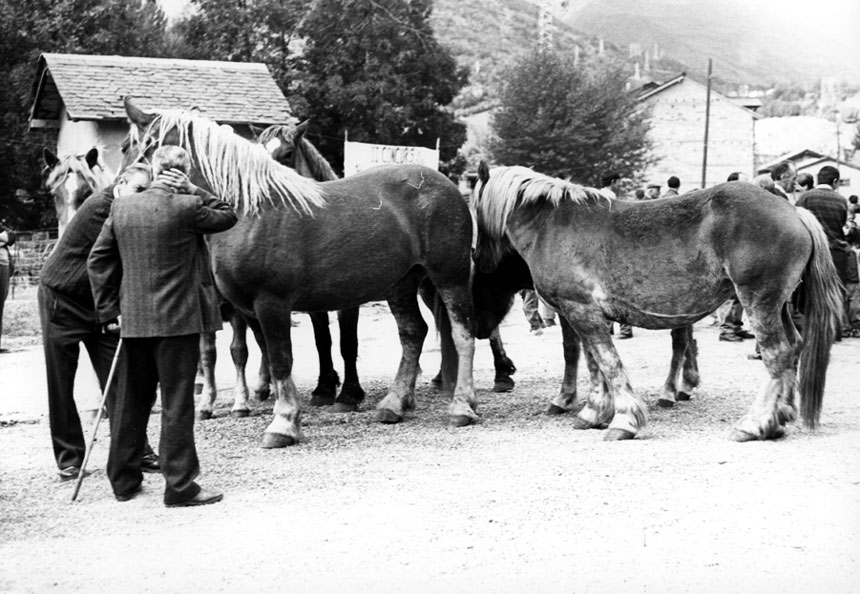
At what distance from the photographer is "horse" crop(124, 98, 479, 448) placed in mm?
7355

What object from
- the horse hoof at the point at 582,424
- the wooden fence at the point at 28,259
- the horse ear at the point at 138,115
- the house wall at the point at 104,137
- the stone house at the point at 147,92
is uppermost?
the stone house at the point at 147,92

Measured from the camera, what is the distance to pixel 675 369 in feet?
29.0

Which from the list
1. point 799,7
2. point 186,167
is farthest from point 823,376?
point 186,167

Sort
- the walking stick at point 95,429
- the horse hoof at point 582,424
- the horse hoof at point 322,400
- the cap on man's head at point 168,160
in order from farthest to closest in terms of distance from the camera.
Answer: the horse hoof at point 322,400, the horse hoof at point 582,424, the cap on man's head at point 168,160, the walking stick at point 95,429

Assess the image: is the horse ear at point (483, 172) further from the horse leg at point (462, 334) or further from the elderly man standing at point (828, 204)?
the elderly man standing at point (828, 204)

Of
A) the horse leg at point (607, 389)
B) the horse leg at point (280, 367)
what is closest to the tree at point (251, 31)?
the horse leg at point (280, 367)

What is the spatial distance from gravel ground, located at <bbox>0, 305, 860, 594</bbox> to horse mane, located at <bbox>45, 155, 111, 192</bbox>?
2.16 m

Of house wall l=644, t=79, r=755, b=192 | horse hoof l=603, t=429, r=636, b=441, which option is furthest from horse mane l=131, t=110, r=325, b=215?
house wall l=644, t=79, r=755, b=192

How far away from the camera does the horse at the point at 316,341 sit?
9180mm

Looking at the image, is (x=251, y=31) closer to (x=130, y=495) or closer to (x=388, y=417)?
(x=388, y=417)

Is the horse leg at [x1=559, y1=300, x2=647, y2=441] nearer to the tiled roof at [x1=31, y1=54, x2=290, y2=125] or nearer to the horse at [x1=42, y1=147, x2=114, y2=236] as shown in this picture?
the horse at [x1=42, y1=147, x2=114, y2=236]

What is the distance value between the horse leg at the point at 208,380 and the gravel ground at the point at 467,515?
0.72 metres

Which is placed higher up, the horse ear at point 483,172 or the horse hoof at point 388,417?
the horse ear at point 483,172

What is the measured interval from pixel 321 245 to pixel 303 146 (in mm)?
2230
